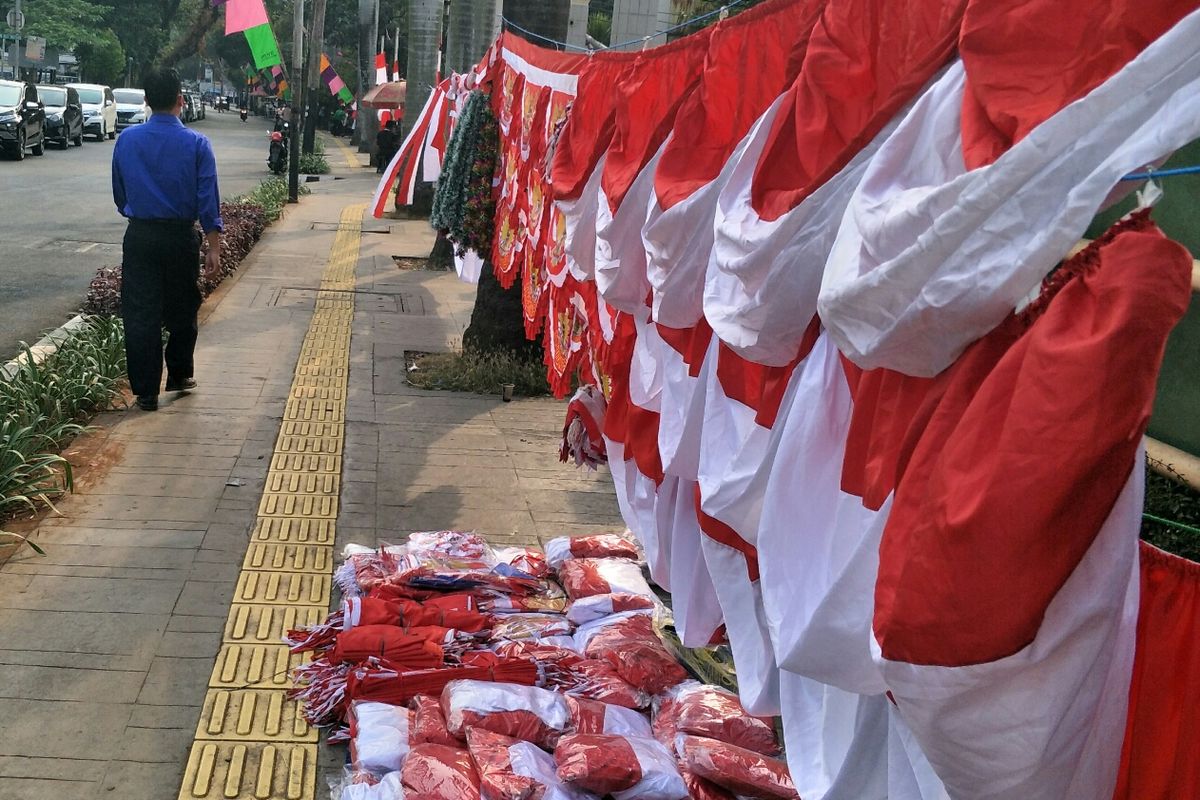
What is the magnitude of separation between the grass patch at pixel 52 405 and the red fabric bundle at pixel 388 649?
2.03 metres

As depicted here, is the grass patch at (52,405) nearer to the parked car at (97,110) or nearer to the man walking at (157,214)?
the man walking at (157,214)

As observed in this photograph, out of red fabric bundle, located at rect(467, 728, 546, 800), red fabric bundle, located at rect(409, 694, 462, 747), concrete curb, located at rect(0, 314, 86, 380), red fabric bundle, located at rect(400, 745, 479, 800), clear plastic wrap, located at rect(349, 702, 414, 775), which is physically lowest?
concrete curb, located at rect(0, 314, 86, 380)

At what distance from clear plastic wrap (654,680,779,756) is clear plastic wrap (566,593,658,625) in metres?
0.69

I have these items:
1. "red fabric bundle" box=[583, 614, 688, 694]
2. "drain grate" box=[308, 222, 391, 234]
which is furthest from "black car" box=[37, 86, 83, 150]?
"red fabric bundle" box=[583, 614, 688, 694]

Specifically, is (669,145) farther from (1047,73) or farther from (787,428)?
(1047,73)

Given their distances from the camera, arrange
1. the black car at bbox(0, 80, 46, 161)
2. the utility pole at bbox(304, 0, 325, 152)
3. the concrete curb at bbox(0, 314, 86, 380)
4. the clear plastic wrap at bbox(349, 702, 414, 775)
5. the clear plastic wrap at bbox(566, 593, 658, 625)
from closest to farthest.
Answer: the clear plastic wrap at bbox(349, 702, 414, 775)
the clear plastic wrap at bbox(566, 593, 658, 625)
the concrete curb at bbox(0, 314, 86, 380)
the black car at bbox(0, 80, 46, 161)
the utility pole at bbox(304, 0, 325, 152)

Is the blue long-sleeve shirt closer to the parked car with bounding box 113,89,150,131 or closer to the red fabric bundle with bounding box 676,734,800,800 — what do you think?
the red fabric bundle with bounding box 676,734,800,800

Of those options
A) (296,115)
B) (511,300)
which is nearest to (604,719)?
(511,300)

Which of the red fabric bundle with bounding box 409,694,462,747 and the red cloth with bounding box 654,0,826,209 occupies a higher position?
the red cloth with bounding box 654,0,826,209

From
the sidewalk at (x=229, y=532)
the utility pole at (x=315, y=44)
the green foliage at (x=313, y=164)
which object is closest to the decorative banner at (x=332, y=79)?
the utility pole at (x=315, y=44)

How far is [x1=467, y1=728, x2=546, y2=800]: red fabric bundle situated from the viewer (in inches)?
121

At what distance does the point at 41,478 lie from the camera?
5.35 meters

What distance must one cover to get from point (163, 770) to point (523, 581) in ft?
5.39

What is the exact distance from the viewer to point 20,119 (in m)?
24.7
